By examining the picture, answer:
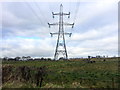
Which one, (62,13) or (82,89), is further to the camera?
(62,13)


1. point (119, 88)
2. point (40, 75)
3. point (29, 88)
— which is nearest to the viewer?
point (119, 88)

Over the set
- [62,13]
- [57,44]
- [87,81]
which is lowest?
[87,81]

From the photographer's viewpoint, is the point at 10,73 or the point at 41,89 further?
the point at 10,73

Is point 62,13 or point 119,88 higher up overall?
point 62,13

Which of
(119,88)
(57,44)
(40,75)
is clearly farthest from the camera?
(57,44)

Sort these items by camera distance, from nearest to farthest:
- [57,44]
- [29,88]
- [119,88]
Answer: [119,88] → [29,88] → [57,44]

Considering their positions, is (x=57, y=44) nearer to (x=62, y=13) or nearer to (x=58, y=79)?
(x=62, y=13)

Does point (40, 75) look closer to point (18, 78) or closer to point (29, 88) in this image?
point (18, 78)

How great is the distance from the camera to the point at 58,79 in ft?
59.1

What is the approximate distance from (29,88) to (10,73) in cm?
555

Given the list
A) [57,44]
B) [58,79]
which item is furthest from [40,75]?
[57,44]

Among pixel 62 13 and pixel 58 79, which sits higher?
pixel 62 13

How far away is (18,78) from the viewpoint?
16281 millimetres

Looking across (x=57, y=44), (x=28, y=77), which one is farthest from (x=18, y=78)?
(x=57, y=44)
